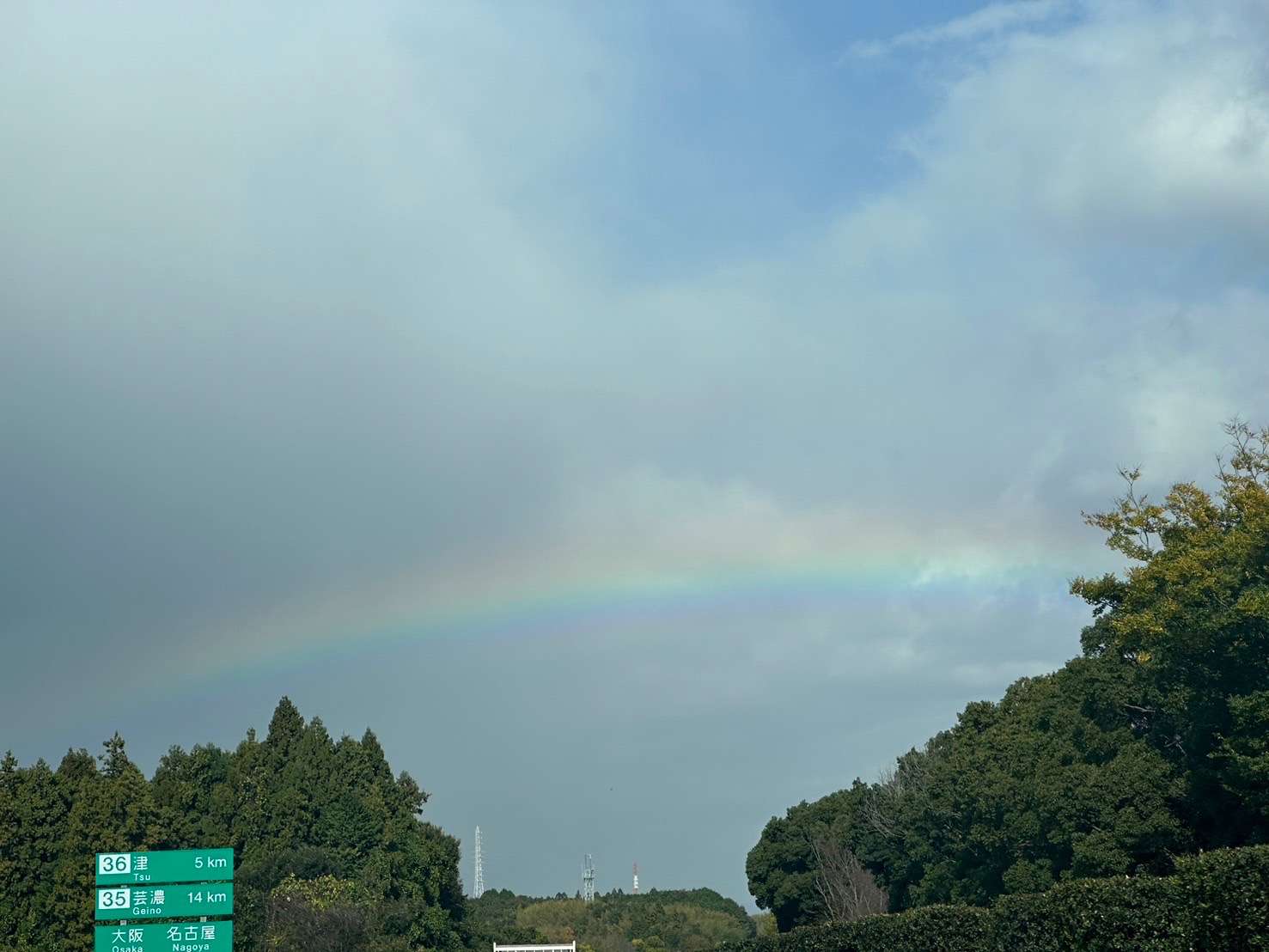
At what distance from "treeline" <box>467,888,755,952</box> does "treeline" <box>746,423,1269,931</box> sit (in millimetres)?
55754

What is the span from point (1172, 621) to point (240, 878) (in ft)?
212

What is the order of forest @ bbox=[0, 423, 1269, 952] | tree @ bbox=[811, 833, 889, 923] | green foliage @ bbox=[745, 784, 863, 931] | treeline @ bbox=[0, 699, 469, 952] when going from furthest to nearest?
green foliage @ bbox=[745, 784, 863, 931]
tree @ bbox=[811, 833, 889, 923]
treeline @ bbox=[0, 699, 469, 952]
forest @ bbox=[0, 423, 1269, 952]

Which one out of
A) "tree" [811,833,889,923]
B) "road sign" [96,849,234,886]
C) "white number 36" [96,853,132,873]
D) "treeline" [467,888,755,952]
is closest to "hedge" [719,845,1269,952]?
"road sign" [96,849,234,886]

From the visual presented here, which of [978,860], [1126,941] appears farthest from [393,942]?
[1126,941]

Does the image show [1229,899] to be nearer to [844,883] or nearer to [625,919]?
[844,883]

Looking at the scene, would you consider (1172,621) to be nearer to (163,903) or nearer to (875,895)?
(163,903)

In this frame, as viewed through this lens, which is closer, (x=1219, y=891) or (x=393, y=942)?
(x=1219, y=891)

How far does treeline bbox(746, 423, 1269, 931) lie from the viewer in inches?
1735

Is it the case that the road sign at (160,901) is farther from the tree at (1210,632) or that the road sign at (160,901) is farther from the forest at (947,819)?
the tree at (1210,632)

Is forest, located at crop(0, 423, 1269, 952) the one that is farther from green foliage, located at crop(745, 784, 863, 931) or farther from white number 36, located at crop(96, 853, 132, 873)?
white number 36, located at crop(96, 853, 132, 873)

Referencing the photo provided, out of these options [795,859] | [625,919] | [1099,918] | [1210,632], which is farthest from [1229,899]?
[625,919]

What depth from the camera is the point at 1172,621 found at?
47.4 meters

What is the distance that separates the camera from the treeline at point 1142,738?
1735 inches

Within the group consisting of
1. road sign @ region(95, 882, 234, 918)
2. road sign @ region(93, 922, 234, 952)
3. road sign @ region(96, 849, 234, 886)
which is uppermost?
road sign @ region(96, 849, 234, 886)
